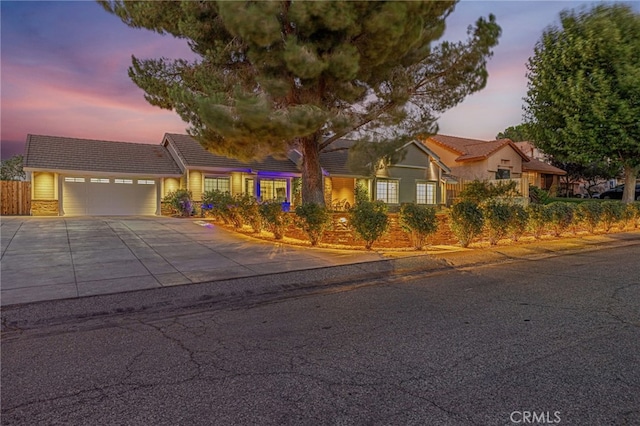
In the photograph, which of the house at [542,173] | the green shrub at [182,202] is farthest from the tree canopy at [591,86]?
the green shrub at [182,202]

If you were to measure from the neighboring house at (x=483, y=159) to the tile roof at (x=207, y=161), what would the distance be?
1173cm

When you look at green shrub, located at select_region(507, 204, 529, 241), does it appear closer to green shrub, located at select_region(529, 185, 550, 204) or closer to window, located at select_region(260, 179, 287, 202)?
window, located at select_region(260, 179, 287, 202)

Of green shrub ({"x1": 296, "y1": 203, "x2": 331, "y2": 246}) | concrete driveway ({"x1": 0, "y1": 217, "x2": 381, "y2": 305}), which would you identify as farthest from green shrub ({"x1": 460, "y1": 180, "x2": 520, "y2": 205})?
concrete driveway ({"x1": 0, "y1": 217, "x2": 381, "y2": 305})

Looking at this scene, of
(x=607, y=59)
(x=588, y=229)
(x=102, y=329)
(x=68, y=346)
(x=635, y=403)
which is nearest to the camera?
(x=635, y=403)

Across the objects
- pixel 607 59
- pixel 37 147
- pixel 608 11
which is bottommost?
pixel 37 147

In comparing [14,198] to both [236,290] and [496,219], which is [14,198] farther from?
[496,219]

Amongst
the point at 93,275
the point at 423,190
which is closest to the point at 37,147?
the point at 93,275

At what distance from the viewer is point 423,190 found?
27719mm

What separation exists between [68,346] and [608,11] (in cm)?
2181

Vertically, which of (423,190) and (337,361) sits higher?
(423,190)

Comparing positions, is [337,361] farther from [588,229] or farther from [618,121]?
[618,121]

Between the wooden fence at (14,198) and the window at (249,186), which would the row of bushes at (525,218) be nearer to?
the window at (249,186)

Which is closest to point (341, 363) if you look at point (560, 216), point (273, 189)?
point (560, 216)
